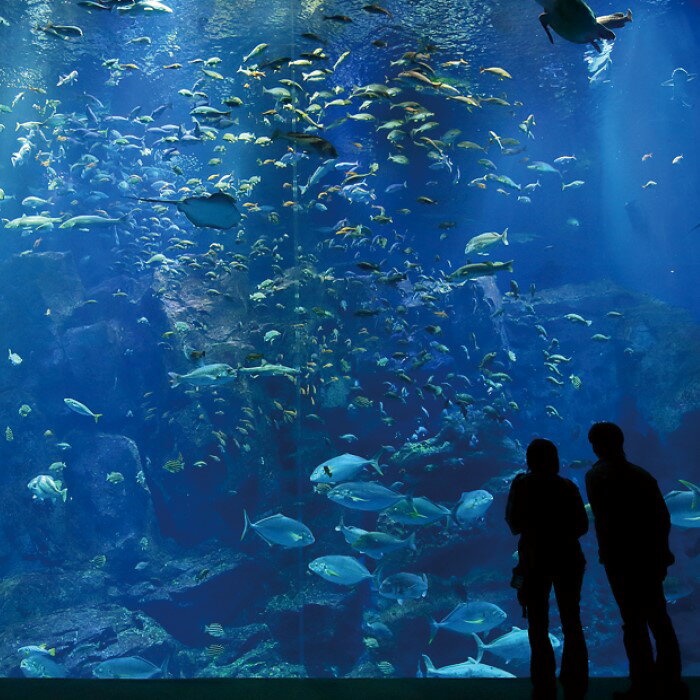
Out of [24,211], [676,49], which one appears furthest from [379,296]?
[676,49]

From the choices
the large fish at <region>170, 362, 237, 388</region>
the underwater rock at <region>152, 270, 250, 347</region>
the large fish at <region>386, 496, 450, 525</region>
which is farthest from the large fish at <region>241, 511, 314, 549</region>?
the underwater rock at <region>152, 270, 250, 347</region>

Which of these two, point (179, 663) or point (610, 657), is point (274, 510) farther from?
point (610, 657)

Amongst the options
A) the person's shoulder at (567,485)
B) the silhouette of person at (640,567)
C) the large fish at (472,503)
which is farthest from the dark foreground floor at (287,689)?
the large fish at (472,503)

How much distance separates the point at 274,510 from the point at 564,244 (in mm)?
24183

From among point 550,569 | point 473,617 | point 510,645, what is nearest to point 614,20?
point 550,569

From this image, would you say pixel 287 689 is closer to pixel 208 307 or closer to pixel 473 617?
pixel 473 617

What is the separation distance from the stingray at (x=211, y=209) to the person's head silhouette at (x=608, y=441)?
3.89 meters

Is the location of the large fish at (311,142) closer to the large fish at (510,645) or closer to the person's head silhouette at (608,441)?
the person's head silhouette at (608,441)

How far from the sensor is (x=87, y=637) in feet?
36.3

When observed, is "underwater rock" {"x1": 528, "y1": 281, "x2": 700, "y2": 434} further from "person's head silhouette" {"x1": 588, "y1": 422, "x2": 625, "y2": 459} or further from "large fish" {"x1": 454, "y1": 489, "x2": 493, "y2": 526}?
"person's head silhouette" {"x1": 588, "y1": 422, "x2": 625, "y2": 459}

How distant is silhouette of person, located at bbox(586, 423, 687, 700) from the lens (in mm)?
2619

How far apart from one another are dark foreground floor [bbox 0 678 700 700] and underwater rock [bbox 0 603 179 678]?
908cm

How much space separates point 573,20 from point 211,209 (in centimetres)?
347

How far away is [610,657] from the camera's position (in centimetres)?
1096
